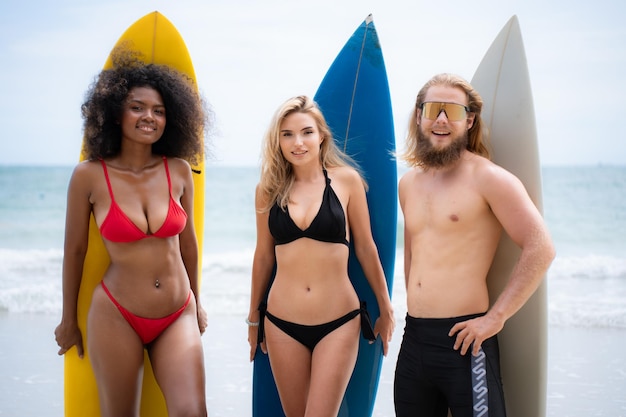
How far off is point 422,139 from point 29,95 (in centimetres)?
1690

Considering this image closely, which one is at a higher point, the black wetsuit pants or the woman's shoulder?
the woman's shoulder

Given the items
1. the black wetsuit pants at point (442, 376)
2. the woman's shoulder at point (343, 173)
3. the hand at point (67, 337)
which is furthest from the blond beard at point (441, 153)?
the hand at point (67, 337)

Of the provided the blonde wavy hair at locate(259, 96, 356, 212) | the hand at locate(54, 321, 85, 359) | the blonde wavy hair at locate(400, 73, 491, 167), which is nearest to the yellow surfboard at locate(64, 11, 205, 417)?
the hand at locate(54, 321, 85, 359)

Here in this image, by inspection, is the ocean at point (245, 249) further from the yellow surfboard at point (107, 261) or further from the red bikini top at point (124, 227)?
the red bikini top at point (124, 227)

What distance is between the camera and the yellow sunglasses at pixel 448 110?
2848 millimetres

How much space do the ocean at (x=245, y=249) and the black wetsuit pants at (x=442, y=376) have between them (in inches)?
85.2

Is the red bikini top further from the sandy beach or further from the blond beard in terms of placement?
the sandy beach

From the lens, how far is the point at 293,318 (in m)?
2.99

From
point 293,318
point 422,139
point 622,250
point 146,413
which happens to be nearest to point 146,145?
point 293,318

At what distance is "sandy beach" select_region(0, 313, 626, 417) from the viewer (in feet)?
14.9

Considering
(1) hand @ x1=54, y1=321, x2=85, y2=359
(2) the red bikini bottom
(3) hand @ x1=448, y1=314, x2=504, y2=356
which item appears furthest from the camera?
(1) hand @ x1=54, y1=321, x2=85, y2=359

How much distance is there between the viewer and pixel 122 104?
9.89 ft

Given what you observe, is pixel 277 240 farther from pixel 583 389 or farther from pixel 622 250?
pixel 622 250

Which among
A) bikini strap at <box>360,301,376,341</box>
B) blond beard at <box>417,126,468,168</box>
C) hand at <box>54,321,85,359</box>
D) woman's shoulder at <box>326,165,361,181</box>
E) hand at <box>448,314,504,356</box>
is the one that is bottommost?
hand at <box>54,321,85,359</box>
